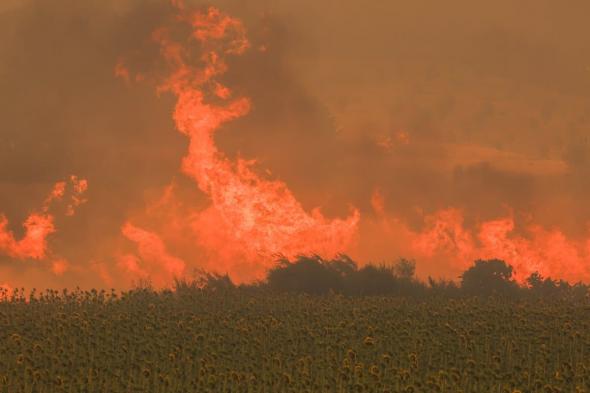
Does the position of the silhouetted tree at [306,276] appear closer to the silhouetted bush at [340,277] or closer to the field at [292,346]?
the silhouetted bush at [340,277]

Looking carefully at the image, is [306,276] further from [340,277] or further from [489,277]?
[489,277]

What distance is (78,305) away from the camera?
127ft

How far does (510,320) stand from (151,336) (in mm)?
11803

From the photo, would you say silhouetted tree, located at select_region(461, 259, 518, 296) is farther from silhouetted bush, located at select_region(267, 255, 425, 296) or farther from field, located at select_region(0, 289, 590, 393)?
field, located at select_region(0, 289, 590, 393)

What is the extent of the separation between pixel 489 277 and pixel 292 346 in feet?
66.8

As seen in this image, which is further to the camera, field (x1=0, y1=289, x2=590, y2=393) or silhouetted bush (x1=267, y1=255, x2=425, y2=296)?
silhouetted bush (x1=267, y1=255, x2=425, y2=296)

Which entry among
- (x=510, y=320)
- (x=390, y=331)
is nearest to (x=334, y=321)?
(x=390, y=331)

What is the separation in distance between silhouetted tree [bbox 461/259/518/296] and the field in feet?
26.0

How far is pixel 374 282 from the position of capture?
46469 millimetres

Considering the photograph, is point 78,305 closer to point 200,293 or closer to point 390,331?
point 200,293

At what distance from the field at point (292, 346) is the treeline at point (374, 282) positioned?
6.33 metres

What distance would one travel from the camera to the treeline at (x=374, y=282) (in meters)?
45.6

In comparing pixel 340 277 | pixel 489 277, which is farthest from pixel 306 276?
pixel 489 277

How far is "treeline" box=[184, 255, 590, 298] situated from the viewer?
45.6 metres
